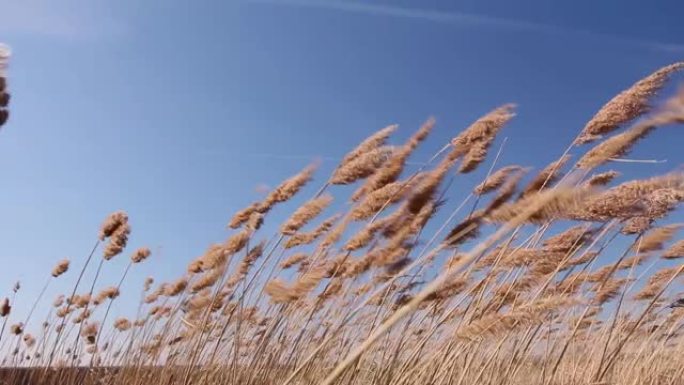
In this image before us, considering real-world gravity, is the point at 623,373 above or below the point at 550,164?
below

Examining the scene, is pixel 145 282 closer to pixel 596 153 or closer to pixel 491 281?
pixel 491 281

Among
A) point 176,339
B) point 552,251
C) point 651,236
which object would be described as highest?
point 651,236

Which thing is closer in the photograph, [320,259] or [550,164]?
[550,164]

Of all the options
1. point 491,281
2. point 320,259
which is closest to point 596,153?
point 491,281

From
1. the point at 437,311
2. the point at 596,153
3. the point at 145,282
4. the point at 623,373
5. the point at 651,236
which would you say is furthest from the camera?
the point at 145,282

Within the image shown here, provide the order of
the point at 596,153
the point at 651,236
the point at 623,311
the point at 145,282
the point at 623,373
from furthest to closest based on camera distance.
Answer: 1. the point at 145,282
2. the point at 623,311
3. the point at 623,373
4. the point at 651,236
5. the point at 596,153

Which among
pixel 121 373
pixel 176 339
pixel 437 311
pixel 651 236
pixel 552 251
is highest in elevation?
pixel 651 236

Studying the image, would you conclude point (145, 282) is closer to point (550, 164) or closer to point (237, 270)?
point (237, 270)

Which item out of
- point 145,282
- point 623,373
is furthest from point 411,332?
point 145,282

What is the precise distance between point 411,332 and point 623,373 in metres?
1.84

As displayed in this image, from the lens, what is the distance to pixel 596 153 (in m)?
2.94

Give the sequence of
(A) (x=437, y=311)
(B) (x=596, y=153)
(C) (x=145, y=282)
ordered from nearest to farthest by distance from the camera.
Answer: (B) (x=596, y=153), (A) (x=437, y=311), (C) (x=145, y=282)

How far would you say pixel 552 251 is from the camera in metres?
3.46

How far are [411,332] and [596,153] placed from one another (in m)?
1.30
